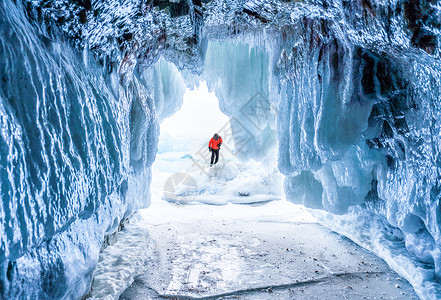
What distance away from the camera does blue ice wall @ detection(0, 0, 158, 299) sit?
153cm

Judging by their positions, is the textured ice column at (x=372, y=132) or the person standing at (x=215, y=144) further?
the person standing at (x=215, y=144)

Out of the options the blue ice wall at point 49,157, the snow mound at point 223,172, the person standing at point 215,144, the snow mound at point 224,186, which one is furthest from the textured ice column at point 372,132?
the snow mound at point 223,172

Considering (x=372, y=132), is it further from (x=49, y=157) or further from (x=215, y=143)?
(x=215, y=143)

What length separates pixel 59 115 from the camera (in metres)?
1.96

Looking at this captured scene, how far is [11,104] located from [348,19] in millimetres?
3352

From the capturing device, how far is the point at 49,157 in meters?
1.80

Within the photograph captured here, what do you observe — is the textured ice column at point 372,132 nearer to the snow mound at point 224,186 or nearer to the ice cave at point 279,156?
the ice cave at point 279,156

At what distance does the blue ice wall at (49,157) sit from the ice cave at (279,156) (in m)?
0.01

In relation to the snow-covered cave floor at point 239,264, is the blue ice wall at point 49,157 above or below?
above

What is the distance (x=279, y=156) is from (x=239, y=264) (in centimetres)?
240

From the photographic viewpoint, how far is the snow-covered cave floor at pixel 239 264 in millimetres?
3578

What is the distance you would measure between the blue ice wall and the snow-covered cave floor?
43.0 inches

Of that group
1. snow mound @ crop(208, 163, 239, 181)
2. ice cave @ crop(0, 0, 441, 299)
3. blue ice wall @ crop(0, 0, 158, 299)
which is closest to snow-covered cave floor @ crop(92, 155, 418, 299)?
ice cave @ crop(0, 0, 441, 299)

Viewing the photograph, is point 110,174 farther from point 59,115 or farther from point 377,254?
point 377,254
